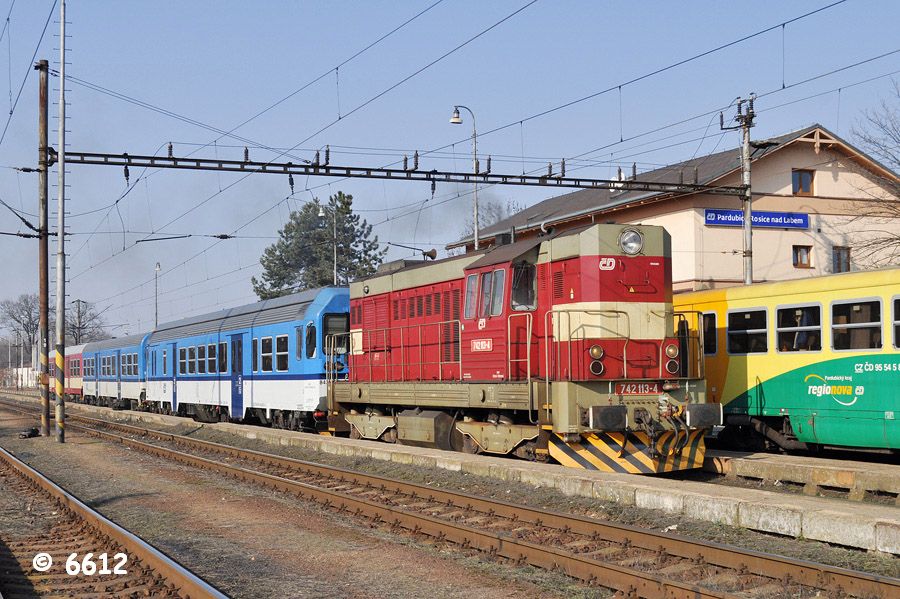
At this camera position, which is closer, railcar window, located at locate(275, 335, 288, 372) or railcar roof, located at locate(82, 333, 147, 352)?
railcar window, located at locate(275, 335, 288, 372)

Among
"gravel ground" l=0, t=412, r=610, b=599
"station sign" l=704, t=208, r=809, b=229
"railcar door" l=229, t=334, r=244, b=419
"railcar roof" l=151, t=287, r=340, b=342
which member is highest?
"station sign" l=704, t=208, r=809, b=229

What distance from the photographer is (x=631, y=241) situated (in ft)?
48.5

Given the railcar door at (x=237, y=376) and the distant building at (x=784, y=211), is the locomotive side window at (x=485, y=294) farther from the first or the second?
the distant building at (x=784, y=211)

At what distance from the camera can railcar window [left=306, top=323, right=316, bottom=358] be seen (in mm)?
23188

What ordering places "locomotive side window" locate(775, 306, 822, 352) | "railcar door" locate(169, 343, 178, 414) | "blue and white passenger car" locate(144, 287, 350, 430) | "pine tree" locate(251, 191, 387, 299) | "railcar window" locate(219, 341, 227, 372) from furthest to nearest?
"pine tree" locate(251, 191, 387, 299), "railcar door" locate(169, 343, 178, 414), "railcar window" locate(219, 341, 227, 372), "blue and white passenger car" locate(144, 287, 350, 430), "locomotive side window" locate(775, 306, 822, 352)

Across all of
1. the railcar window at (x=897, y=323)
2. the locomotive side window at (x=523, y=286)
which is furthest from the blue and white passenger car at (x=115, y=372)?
the railcar window at (x=897, y=323)

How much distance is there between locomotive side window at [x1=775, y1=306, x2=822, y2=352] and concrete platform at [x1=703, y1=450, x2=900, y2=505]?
2.05m

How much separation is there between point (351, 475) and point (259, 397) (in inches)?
493

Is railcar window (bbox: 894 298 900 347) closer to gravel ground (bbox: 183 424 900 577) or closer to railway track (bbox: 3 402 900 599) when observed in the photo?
gravel ground (bbox: 183 424 900 577)

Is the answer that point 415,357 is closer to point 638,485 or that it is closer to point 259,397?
point 638,485

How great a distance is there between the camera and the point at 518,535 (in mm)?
10117

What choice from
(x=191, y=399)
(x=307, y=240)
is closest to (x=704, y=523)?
(x=191, y=399)

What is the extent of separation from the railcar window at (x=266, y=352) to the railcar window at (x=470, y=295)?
35.9ft

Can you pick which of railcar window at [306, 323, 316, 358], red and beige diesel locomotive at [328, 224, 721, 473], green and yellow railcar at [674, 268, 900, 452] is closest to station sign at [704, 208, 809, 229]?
green and yellow railcar at [674, 268, 900, 452]
